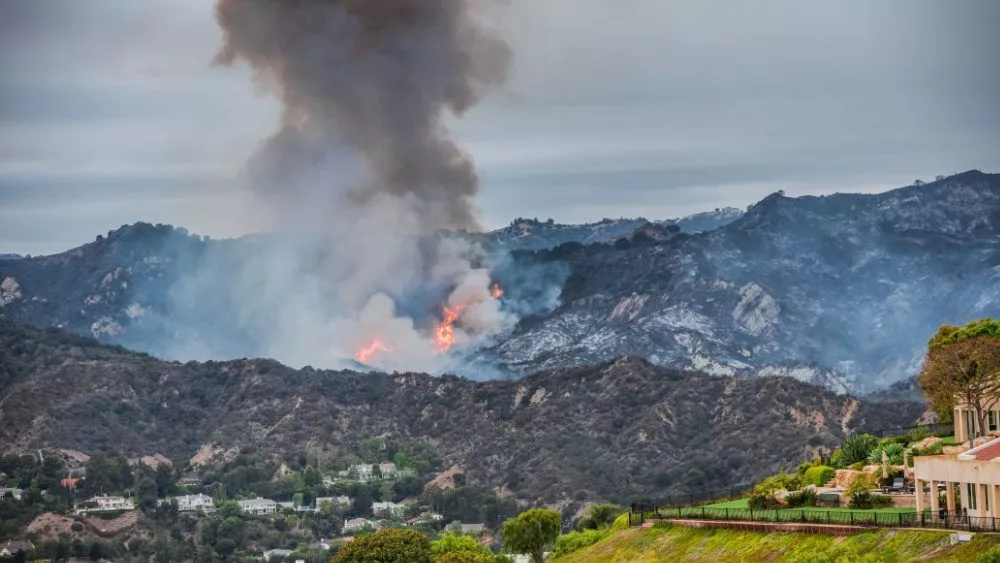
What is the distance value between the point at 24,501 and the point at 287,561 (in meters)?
38.3

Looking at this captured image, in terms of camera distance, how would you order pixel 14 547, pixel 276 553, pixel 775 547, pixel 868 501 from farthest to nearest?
pixel 14 547
pixel 276 553
pixel 868 501
pixel 775 547

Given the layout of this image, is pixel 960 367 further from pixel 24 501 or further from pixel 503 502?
pixel 24 501

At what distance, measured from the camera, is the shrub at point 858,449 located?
100875mm

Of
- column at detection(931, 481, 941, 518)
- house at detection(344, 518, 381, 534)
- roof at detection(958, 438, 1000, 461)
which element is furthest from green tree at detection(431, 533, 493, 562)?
house at detection(344, 518, 381, 534)

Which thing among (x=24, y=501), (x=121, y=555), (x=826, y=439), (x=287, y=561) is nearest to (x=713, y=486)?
(x=826, y=439)

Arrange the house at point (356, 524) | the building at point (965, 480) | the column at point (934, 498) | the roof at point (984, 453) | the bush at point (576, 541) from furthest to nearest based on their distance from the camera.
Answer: the house at point (356, 524)
the bush at point (576, 541)
the column at point (934, 498)
the roof at point (984, 453)
the building at point (965, 480)

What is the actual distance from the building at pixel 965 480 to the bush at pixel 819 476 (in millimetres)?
16692

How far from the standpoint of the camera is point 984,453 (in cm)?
7381

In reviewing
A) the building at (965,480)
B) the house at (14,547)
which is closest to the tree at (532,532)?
the building at (965,480)

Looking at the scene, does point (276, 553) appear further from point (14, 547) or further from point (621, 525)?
point (621, 525)

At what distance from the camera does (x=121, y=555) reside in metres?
178

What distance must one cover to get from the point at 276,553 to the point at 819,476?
91.1m

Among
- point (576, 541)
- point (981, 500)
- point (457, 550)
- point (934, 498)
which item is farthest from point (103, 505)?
point (981, 500)

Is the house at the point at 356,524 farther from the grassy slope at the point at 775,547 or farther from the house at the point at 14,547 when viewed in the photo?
the grassy slope at the point at 775,547
